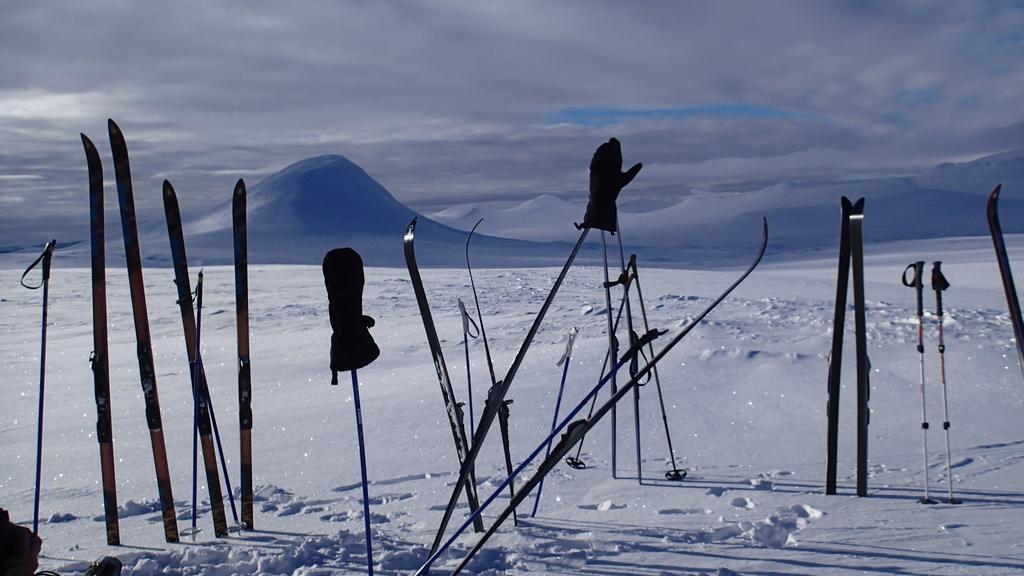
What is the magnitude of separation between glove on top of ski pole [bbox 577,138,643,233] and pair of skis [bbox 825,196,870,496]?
1.12 metres

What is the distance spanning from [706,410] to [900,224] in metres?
61.4

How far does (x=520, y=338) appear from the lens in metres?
8.95

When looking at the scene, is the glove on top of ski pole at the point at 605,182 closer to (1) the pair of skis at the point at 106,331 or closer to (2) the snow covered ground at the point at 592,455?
(2) the snow covered ground at the point at 592,455

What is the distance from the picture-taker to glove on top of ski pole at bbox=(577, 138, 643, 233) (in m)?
3.18

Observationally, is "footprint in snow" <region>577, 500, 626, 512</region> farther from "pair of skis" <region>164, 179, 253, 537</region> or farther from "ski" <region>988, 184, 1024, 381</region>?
"ski" <region>988, 184, 1024, 381</region>

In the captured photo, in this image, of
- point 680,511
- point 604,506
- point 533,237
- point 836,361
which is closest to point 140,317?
point 604,506

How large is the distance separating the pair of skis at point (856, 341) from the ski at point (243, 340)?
283 centimetres

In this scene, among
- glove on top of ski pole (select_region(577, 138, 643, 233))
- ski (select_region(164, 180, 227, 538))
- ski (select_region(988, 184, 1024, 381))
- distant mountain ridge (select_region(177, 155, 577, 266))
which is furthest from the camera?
distant mountain ridge (select_region(177, 155, 577, 266))

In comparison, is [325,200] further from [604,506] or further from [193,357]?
[604,506]

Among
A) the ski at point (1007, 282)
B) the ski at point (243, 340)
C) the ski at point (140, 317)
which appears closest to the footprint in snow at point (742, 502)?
the ski at point (1007, 282)

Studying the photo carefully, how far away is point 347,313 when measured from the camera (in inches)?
105

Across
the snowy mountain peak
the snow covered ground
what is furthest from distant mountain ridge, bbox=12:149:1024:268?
the snow covered ground

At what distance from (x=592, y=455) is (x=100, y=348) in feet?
9.52

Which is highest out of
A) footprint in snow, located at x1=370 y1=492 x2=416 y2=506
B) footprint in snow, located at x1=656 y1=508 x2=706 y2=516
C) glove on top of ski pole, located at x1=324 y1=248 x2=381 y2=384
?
glove on top of ski pole, located at x1=324 y1=248 x2=381 y2=384
